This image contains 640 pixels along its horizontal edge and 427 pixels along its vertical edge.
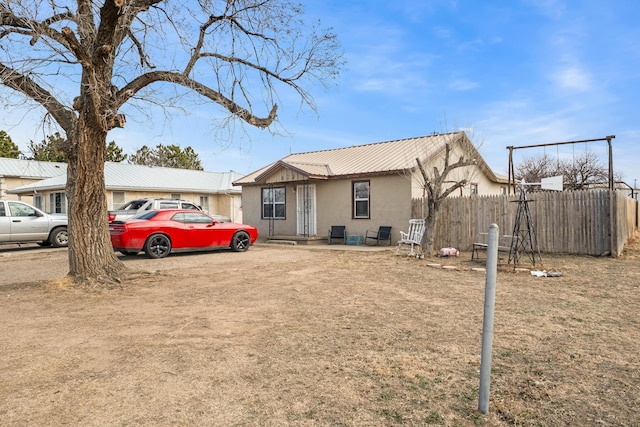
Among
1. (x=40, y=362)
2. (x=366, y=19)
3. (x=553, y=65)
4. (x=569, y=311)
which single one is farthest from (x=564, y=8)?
(x=40, y=362)

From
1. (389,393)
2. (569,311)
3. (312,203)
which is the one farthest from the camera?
(312,203)

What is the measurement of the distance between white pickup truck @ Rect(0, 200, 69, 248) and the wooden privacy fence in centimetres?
1328

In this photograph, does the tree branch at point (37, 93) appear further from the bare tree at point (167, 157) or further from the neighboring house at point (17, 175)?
the bare tree at point (167, 157)

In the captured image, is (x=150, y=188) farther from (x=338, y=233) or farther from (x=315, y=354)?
(x=315, y=354)

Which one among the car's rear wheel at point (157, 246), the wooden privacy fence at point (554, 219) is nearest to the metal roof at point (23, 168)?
the car's rear wheel at point (157, 246)

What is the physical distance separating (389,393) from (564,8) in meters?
9.43

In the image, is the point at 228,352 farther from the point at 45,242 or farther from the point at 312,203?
the point at 45,242

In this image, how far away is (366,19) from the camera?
388 inches

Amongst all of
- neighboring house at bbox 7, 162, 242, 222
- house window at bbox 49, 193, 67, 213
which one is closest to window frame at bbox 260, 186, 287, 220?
neighboring house at bbox 7, 162, 242, 222

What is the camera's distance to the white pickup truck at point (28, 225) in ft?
48.5

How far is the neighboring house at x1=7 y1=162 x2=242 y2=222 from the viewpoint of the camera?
77.3 ft

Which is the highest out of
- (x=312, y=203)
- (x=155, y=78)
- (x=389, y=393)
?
(x=155, y=78)

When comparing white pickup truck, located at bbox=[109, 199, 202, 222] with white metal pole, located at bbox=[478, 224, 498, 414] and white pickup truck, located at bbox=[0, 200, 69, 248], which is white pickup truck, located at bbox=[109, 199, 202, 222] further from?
white metal pole, located at bbox=[478, 224, 498, 414]

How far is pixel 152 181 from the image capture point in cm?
2503
